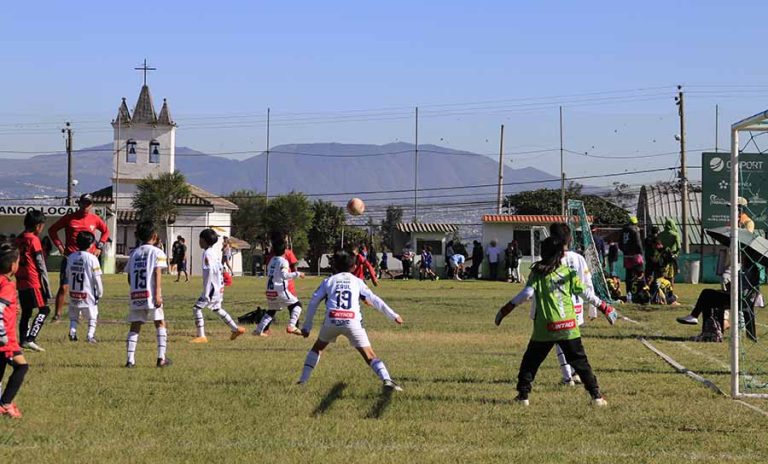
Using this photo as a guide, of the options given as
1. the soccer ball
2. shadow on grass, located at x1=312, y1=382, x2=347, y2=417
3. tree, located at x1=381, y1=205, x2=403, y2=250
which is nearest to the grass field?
shadow on grass, located at x1=312, y1=382, x2=347, y2=417

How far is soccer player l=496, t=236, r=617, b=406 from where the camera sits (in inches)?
376

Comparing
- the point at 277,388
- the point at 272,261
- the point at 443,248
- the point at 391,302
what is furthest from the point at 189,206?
the point at 277,388

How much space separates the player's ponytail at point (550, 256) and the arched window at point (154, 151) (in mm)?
89776

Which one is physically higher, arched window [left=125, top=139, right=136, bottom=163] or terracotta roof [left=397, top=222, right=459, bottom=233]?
arched window [left=125, top=139, right=136, bottom=163]

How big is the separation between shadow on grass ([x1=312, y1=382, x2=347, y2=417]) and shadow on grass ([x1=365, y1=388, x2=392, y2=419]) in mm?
404

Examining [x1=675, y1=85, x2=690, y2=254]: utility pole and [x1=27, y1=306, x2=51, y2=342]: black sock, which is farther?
[x1=675, y1=85, x2=690, y2=254]: utility pole

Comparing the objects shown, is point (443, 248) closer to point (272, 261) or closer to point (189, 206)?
point (189, 206)

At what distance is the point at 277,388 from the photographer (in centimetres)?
1046

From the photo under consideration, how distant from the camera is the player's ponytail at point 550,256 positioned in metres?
9.59

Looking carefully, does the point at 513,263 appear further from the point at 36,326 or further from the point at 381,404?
the point at 381,404

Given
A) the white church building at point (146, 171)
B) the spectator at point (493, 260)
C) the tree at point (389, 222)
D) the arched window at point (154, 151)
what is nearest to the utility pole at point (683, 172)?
the spectator at point (493, 260)

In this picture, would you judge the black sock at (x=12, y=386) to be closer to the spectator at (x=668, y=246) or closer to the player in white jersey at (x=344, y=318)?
the player in white jersey at (x=344, y=318)

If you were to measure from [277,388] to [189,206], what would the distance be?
71.0 metres

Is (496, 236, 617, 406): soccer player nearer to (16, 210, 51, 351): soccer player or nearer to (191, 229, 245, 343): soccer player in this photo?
(191, 229, 245, 343): soccer player
